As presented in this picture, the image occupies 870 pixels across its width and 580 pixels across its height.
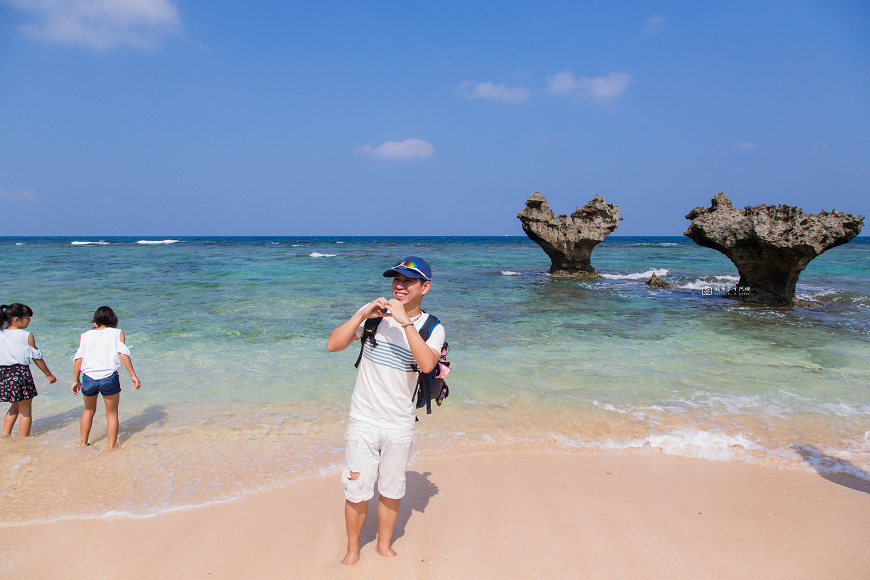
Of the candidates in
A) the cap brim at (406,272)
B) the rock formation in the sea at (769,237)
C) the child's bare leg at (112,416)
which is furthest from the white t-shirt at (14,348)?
the rock formation in the sea at (769,237)

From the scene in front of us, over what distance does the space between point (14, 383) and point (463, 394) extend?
14.6ft

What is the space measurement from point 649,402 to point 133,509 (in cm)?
518

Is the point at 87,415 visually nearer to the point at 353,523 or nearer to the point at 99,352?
the point at 99,352

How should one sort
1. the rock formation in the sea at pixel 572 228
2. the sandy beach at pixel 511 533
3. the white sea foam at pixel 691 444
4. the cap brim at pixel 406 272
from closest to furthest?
the cap brim at pixel 406 272 → the sandy beach at pixel 511 533 → the white sea foam at pixel 691 444 → the rock formation in the sea at pixel 572 228

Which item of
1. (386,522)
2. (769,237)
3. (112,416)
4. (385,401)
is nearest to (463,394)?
(386,522)

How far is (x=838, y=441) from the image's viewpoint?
15.4ft

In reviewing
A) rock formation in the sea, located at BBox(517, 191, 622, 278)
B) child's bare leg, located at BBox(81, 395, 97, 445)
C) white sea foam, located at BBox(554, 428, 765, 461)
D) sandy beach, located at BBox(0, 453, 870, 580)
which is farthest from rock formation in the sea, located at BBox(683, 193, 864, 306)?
child's bare leg, located at BBox(81, 395, 97, 445)

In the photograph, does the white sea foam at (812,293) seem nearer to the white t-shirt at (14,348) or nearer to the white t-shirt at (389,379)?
the white t-shirt at (389,379)

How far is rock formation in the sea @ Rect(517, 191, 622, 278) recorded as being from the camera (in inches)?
798

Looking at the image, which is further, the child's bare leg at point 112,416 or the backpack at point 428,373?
the child's bare leg at point 112,416

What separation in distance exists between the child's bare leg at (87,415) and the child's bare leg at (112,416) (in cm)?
9

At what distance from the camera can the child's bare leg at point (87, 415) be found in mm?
4297

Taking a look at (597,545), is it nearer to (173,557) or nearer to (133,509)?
(173,557)

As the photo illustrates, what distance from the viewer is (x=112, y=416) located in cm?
439
